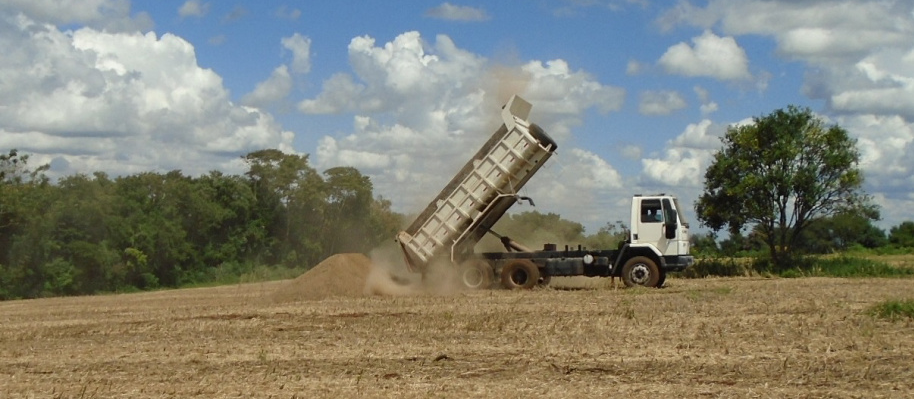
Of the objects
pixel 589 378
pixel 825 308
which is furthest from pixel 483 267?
pixel 589 378

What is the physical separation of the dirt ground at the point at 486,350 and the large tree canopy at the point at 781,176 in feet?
47.8

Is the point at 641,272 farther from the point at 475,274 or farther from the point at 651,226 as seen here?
the point at 475,274

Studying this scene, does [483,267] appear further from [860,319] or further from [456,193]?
[860,319]

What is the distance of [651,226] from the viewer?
2567cm

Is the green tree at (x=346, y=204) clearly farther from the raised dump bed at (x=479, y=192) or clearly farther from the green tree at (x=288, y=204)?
the raised dump bed at (x=479, y=192)

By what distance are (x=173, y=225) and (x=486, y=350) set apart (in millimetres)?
40652

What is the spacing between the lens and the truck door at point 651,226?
25.6 m

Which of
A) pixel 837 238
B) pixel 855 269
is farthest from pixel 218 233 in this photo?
pixel 837 238

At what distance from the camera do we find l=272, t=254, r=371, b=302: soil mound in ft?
83.6

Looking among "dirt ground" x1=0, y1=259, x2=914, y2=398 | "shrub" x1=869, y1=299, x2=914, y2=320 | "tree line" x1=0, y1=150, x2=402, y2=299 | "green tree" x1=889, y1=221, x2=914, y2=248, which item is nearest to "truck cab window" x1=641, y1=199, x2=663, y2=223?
"dirt ground" x1=0, y1=259, x2=914, y2=398

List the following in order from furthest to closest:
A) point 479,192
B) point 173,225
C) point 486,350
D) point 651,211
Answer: point 173,225
point 651,211
point 479,192
point 486,350

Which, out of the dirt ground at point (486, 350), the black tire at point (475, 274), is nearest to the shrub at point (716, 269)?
the black tire at point (475, 274)

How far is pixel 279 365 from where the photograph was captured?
1288 centimetres

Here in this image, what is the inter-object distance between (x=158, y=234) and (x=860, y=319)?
40.8m
